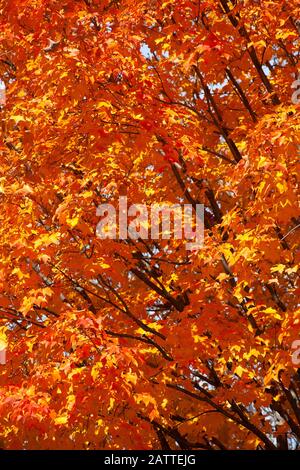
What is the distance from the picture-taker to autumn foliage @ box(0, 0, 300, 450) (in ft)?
Result: 17.6

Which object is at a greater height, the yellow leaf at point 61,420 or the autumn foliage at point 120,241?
the autumn foliage at point 120,241

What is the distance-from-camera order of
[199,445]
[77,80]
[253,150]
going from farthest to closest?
[199,445], [77,80], [253,150]

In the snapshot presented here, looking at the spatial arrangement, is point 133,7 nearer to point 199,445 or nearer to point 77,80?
point 77,80

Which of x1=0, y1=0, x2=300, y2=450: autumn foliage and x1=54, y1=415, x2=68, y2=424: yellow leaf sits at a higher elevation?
x1=0, y1=0, x2=300, y2=450: autumn foliage

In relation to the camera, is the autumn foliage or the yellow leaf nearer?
the yellow leaf

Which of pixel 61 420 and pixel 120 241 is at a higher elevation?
pixel 120 241

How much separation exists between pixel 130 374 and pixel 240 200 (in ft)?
10.0

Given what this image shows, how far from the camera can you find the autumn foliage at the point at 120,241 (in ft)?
17.6

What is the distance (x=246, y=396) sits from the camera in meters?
6.41

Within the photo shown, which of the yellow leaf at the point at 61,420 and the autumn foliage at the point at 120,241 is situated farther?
the autumn foliage at the point at 120,241

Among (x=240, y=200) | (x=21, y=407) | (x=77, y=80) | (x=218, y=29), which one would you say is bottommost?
(x=21, y=407)

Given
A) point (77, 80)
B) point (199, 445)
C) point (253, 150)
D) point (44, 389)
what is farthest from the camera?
point (199, 445)

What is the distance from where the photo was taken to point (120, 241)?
6.84 m
